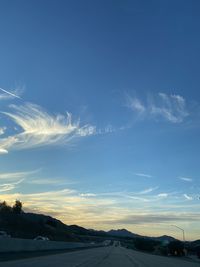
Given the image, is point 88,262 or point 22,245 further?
point 22,245

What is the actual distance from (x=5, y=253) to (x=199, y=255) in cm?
4570

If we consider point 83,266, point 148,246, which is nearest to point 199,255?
point 83,266

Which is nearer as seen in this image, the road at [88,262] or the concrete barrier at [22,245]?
the road at [88,262]

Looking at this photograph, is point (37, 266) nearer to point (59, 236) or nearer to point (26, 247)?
point (26, 247)

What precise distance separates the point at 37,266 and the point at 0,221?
4795 inches

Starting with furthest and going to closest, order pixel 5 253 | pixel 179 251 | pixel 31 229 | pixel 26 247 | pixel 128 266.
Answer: pixel 31 229 < pixel 179 251 < pixel 26 247 < pixel 5 253 < pixel 128 266

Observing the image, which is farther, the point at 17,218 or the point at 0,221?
the point at 17,218

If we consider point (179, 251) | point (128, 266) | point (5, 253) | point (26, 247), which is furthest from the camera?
point (179, 251)

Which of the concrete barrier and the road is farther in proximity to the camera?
the concrete barrier

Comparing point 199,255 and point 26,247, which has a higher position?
point 199,255

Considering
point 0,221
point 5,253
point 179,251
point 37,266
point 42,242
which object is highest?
point 0,221

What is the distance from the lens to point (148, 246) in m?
176

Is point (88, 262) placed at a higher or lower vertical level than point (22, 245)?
lower

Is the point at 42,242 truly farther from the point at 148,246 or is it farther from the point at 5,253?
the point at 148,246
